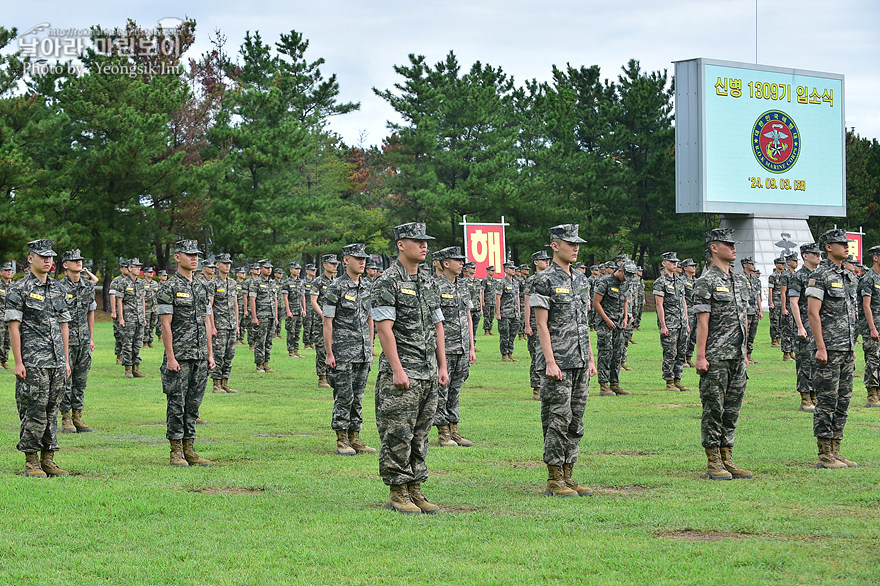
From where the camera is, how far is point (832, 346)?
9547 mm

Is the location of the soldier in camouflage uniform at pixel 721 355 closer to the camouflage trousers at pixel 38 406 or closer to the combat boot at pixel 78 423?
the camouflage trousers at pixel 38 406

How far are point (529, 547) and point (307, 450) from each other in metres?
4.79

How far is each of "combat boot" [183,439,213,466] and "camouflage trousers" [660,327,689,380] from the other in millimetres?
8816

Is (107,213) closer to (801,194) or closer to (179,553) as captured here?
(801,194)

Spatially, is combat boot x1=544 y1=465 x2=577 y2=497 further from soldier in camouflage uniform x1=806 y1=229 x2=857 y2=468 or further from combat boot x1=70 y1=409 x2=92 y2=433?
combat boot x1=70 y1=409 x2=92 y2=433

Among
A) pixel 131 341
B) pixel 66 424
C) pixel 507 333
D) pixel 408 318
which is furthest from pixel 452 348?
pixel 507 333

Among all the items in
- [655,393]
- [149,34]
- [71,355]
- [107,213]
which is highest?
[149,34]

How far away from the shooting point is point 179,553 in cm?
634

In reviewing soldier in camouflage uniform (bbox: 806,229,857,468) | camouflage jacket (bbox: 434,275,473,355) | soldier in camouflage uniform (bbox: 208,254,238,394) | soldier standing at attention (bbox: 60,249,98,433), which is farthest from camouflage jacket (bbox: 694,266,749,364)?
soldier in camouflage uniform (bbox: 208,254,238,394)

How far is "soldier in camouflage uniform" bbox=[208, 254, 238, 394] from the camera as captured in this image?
52.5ft

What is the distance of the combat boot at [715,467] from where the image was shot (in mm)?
8695

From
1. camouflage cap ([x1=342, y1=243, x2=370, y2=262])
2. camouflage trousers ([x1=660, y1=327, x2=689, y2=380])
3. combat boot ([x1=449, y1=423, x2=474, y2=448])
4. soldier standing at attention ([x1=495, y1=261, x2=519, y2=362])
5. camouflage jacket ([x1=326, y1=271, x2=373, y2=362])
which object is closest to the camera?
camouflage jacket ([x1=326, y1=271, x2=373, y2=362])

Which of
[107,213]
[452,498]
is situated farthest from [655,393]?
[107,213]

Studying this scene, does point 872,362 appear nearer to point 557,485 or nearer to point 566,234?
point 566,234
